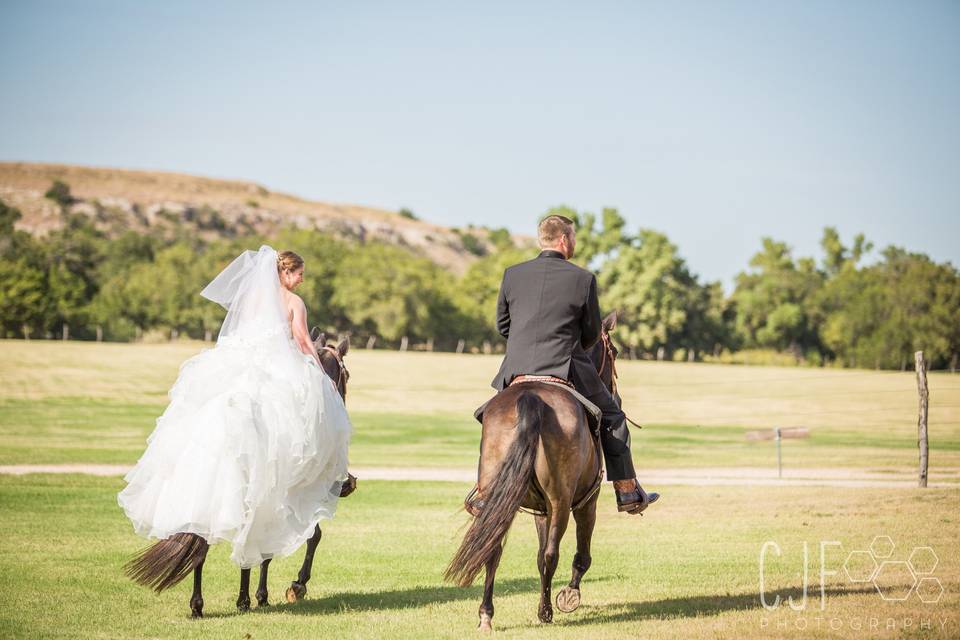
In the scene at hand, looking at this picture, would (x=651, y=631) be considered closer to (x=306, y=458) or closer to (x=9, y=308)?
(x=306, y=458)

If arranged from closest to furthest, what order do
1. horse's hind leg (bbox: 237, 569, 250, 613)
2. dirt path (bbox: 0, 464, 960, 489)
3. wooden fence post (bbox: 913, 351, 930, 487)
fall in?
horse's hind leg (bbox: 237, 569, 250, 613)
wooden fence post (bbox: 913, 351, 930, 487)
dirt path (bbox: 0, 464, 960, 489)

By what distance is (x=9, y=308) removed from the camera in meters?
105

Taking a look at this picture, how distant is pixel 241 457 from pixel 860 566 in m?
7.28

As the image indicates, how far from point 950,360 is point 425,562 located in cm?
9980

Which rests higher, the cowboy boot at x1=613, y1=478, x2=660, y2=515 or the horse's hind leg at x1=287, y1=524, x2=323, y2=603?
the cowboy boot at x1=613, y1=478, x2=660, y2=515

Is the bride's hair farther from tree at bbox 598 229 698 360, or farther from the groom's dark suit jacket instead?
Answer: tree at bbox 598 229 698 360

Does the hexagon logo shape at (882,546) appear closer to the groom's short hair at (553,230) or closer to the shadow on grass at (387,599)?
the shadow on grass at (387,599)

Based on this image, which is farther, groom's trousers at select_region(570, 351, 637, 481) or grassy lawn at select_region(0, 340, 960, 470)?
grassy lawn at select_region(0, 340, 960, 470)

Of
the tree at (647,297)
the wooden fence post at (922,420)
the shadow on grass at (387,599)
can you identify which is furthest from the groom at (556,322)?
the tree at (647,297)

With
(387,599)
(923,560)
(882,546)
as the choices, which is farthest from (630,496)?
(882,546)

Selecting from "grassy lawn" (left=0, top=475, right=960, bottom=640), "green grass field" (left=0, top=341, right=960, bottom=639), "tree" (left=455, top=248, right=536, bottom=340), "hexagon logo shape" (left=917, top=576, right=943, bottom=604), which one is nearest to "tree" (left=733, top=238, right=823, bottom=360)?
"tree" (left=455, top=248, right=536, bottom=340)

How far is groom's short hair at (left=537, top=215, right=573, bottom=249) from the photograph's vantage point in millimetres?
9781

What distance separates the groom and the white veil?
7.54ft

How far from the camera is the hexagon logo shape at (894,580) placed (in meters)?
10.4
